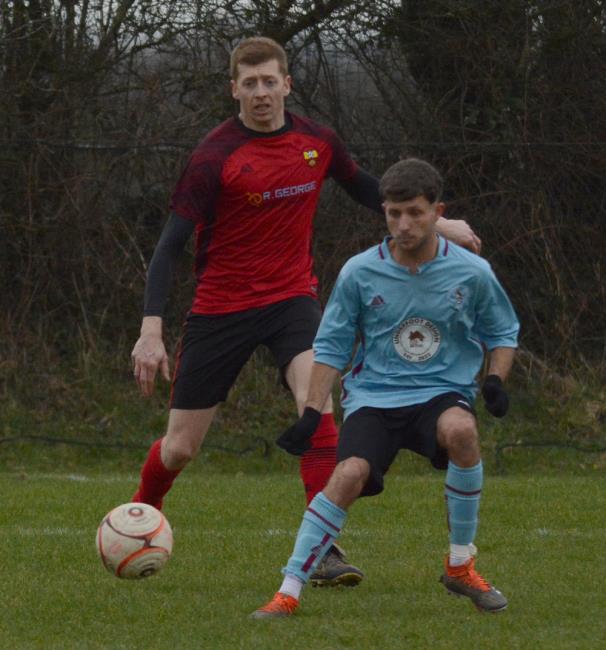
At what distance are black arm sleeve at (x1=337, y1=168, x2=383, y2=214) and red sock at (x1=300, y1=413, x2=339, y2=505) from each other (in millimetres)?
1054

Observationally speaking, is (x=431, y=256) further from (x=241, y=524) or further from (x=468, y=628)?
(x=241, y=524)

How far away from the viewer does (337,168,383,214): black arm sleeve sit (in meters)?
6.53

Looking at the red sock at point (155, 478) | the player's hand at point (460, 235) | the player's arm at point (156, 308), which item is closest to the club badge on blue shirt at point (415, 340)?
the player's hand at point (460, 235)

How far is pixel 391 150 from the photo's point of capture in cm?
1248

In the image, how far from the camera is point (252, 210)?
6.18 metres

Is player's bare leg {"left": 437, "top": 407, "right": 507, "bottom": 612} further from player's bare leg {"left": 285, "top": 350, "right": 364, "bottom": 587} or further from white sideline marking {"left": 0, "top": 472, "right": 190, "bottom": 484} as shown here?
white sideline marking {"left": 0, "top": 472, "right": 190, "bottom": 484}

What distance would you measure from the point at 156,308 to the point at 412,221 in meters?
1.17

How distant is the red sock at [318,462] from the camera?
6023 millimetres

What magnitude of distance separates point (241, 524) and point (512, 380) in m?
4.86

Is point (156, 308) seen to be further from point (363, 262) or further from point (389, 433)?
point (389, 433)

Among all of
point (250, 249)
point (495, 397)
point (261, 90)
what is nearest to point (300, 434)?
point (495, 397)

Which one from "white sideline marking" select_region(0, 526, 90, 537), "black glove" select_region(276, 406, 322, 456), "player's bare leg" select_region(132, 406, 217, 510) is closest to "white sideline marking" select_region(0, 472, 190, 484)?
"white sideline marking" select_region(0, 526, 90, 537)

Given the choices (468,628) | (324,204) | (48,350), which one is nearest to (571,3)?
(324,204)

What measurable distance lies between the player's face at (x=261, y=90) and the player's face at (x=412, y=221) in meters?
1.14
